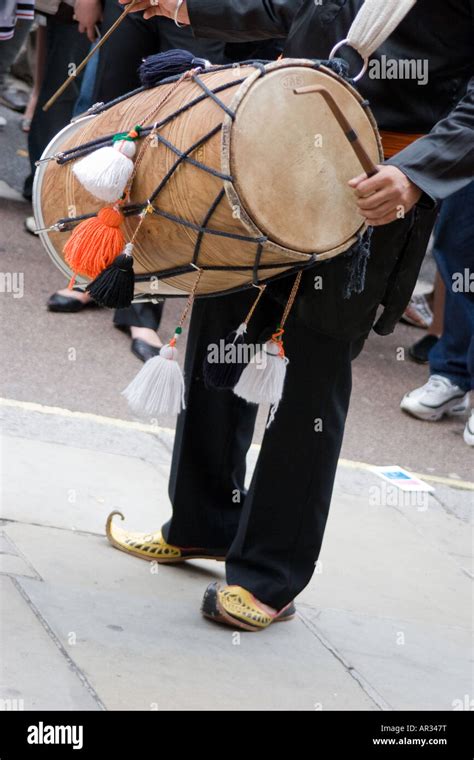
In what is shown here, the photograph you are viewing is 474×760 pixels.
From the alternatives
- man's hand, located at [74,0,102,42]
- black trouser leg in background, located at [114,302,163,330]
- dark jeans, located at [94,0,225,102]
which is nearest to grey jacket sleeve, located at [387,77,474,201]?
dark jeans, located at [94,0,225,102]

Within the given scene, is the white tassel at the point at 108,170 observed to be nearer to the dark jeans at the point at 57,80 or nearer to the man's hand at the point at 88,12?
the man's hand at the point at 88,12

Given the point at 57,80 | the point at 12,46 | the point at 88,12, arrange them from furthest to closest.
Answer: the point at 57,80 < the point at 12,46 < the point at 88,12

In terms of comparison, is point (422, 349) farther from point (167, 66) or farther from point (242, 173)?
point (242, 173)

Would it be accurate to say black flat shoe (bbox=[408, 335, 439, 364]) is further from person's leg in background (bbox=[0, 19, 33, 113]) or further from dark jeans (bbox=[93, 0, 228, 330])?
person's leg in background (bbox=[0, 19, 33, 113])

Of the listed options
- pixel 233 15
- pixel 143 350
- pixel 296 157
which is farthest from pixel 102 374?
pixel 296 157

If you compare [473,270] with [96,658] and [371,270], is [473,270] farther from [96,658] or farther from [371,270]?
[96,658]

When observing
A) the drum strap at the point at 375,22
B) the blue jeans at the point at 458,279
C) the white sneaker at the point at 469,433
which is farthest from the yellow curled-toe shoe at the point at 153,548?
the blue jeans at the point at 458,279

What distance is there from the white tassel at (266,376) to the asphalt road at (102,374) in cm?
155

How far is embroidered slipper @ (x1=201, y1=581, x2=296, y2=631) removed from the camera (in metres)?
2.98

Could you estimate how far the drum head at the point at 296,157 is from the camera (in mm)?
2412

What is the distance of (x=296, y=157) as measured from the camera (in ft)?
8.16

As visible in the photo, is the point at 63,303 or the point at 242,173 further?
the point at 63,303

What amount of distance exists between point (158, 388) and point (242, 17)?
0.92m

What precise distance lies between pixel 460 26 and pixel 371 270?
58 centimetres
